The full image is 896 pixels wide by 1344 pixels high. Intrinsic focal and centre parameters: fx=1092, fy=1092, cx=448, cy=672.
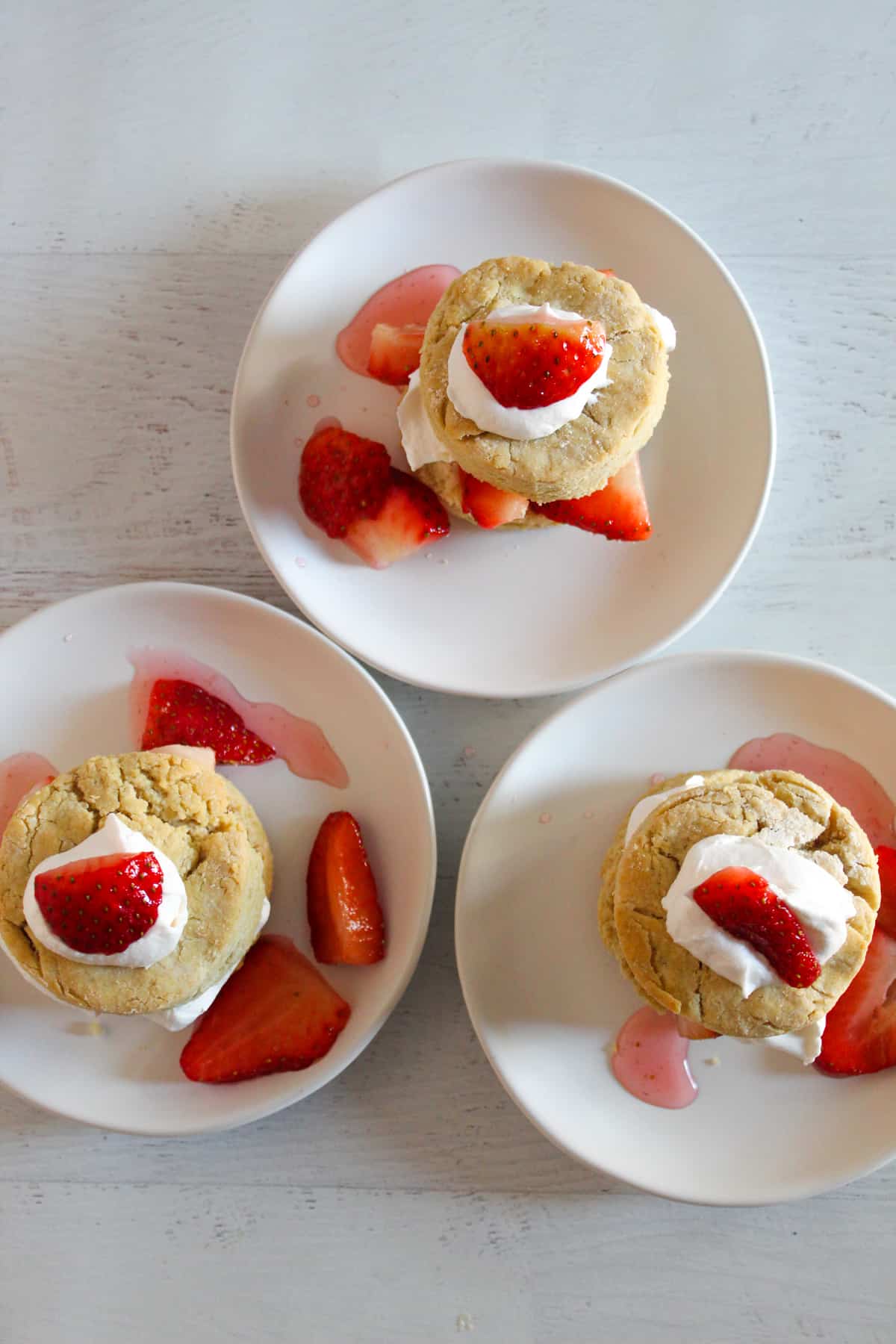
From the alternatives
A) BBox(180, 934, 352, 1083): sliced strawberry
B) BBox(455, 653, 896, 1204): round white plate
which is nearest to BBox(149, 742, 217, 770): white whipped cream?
BBox(180, 934, 352, 1083): sliced strawberry

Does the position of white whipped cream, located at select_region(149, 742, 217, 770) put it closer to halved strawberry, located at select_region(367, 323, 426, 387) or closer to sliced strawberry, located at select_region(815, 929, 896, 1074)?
halved strawberry, located at select_region(367, 323, 426, 387)

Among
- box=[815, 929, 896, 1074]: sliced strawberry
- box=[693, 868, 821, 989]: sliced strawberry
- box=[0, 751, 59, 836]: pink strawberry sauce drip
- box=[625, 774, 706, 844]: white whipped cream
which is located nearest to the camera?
box=[693, 868, 821, 989]: sliced strawberry

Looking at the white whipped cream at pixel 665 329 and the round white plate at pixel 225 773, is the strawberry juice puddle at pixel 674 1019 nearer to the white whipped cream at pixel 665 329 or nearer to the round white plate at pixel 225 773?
the round white plate at pixel 225 773

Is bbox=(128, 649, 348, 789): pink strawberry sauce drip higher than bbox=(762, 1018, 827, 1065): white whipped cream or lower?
higher

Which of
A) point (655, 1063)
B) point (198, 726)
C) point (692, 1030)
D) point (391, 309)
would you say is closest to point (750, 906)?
point (692, 1030)

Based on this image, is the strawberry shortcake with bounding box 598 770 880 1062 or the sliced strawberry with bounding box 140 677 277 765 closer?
the strawberry shortcake with bounding box 598 770 880 1062

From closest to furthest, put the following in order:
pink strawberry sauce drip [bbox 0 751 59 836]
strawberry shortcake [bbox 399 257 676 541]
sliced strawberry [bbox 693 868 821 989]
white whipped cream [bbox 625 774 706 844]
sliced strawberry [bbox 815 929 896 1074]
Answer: sliced strawberry [bbox 693 868 821 989] < strawberry shortcake [bbox 399 257 676 541] < white whipped cream [bbox 625 774 706 844] < sliced strawberry [bbox 815 929 896 1074] < pink strawberry sauce drip [bbox 0 751 59 836]

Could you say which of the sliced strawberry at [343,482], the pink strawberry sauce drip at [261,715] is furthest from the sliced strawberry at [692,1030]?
the sliced strawberry at [343,482]

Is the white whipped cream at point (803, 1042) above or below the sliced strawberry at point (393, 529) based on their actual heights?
below
